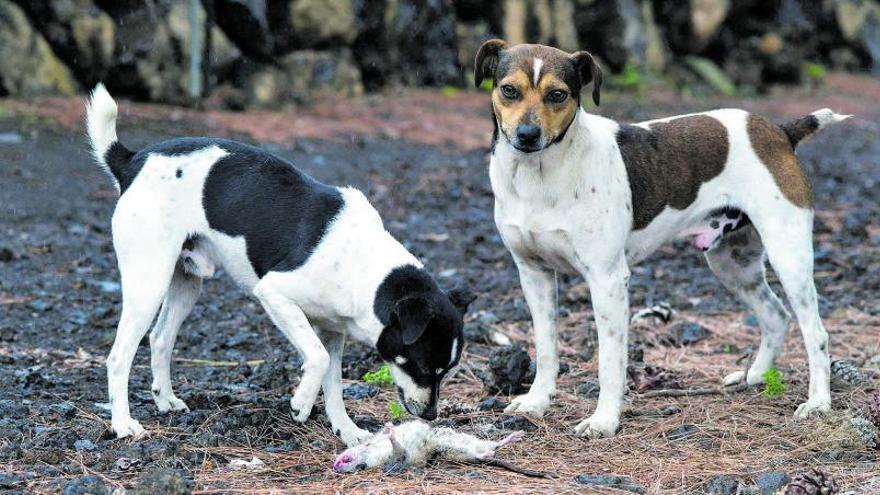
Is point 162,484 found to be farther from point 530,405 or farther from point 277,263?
point 530,405

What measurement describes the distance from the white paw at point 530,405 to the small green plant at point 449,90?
14.8 meters

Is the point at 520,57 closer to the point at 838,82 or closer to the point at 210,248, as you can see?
the point at 210,248

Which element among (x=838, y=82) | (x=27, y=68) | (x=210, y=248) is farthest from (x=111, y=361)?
(x=838, y=82)

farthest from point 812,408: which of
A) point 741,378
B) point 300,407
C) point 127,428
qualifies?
point 127,428

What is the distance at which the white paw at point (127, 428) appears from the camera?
5621 millimetres

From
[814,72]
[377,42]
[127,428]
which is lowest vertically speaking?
[814,72]

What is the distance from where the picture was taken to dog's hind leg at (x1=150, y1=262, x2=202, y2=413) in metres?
6.19

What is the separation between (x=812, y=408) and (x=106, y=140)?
13.3 ft

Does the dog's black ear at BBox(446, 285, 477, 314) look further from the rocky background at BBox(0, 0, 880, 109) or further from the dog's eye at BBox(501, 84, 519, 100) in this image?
the rocky background at BBox(0, 0, 880, 109)

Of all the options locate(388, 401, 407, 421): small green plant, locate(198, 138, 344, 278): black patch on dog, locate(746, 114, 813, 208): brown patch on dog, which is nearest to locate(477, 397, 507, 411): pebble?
locate(388, 401, 407, 421): small green plant

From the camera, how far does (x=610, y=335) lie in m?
6.09

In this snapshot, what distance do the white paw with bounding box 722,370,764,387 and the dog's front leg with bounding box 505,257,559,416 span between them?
1202mm

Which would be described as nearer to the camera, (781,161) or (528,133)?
(528,133)

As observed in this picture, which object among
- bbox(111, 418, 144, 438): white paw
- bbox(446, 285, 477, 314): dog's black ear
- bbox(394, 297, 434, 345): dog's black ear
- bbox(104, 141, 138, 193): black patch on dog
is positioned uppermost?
bbox(104, 141, 138, 193): black patch on dog
